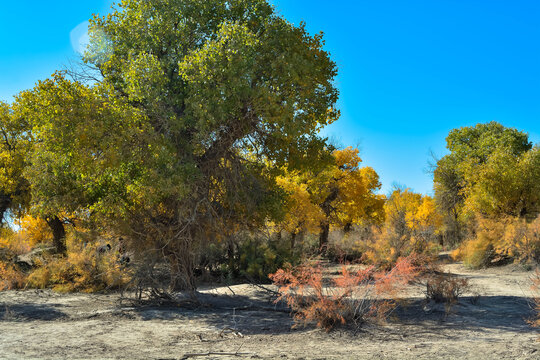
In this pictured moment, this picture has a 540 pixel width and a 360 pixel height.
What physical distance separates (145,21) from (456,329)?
416 inches

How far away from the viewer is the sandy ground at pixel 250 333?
22.4 ft

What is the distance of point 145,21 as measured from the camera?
38.7 ft

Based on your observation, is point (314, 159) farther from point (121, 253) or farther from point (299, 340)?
point (121, 253)

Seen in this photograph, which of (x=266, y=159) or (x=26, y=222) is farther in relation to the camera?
(x=26, y=222)

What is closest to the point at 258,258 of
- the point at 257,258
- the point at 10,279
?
the point at 257,258

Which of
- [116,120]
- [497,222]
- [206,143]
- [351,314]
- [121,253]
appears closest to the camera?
[351,314]

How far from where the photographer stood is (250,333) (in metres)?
8.59

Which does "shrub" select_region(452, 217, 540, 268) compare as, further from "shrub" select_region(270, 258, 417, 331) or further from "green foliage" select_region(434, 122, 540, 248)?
"shrub" select_region(270, 258, 417, 331)

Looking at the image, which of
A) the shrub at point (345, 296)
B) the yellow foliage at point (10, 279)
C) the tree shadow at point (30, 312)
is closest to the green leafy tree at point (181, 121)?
the tree shadow at point (30, 312)

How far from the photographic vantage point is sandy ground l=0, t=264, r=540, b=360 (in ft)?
22.4

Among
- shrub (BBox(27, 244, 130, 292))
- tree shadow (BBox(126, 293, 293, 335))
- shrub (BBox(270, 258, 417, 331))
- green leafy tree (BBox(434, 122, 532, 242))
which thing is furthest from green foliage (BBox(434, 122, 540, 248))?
shrub (BBox(27, 244, 130, 292))

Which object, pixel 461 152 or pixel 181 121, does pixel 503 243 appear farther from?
pixel 181 121

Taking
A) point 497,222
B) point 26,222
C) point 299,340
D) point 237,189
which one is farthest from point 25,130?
point 497,222

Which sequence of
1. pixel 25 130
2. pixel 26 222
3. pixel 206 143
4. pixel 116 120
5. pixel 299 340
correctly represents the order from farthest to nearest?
1. pixel 26 222
2. pixel 25 130
3. pixel 206 143
4. pixel 116 120
5. pixel 299 340
